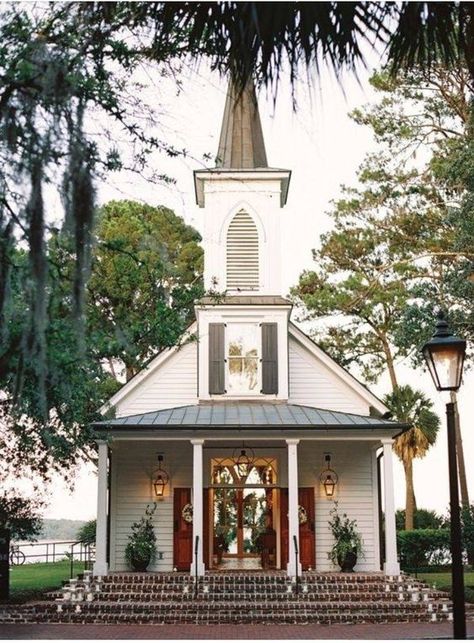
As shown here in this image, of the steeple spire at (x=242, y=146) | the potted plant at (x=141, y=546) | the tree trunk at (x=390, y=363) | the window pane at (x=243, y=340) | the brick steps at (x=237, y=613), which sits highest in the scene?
the steeple spire at (x=242, y=146)

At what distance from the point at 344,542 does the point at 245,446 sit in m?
2.91

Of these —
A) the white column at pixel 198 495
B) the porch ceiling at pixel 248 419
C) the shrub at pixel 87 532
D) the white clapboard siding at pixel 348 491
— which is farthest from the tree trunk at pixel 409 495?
the white column at pixel 198 495

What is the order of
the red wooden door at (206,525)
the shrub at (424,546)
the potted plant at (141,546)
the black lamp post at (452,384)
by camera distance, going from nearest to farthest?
the black lamp post at (452,384) < the potted plant at (141,546) < the red wooden door at (206,525) < the shrub at (424,546)

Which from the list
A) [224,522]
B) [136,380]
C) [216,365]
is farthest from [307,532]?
[136,380]

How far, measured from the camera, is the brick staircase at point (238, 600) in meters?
14.6

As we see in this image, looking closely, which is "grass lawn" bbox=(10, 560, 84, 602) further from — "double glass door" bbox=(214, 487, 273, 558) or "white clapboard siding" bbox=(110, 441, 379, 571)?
"double glass door" bbox=(214, 487, 273, 558)

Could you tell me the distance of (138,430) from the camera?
17.7 meters

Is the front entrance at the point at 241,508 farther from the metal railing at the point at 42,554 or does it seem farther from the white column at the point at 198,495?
the metal railing at the point at 42,554

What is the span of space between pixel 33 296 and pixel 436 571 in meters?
25.3

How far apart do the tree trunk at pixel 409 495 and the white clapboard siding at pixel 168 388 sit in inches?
494

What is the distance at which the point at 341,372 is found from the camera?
65.4ft

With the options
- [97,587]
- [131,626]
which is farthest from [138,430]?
[131,626]

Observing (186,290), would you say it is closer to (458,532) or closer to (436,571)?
(458,532)

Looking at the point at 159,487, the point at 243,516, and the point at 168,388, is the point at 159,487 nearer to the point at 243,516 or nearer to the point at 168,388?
the point at 243,516
